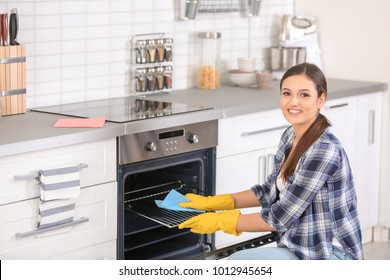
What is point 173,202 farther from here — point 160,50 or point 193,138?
point 160,50

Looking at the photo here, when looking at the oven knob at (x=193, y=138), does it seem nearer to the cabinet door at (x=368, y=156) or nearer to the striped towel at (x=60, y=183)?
the striped towel at (x=60, y=183)

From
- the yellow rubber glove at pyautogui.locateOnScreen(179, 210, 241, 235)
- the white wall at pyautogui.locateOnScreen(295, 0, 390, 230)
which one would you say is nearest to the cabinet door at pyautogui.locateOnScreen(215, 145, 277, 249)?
the white wall at pyautogui.locateOnScreen(295, 0, 390, 230)

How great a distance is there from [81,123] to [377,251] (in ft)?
7.10

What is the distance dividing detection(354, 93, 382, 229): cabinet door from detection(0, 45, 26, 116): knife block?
76.9 inches

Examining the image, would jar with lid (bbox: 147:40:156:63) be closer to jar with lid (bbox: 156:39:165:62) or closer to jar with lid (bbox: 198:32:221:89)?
jar with lid (bbox: 156:39:165:62)

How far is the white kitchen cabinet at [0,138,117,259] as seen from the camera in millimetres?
3180

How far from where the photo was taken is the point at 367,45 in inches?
193

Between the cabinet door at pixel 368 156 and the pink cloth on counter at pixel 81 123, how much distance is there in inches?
70.5

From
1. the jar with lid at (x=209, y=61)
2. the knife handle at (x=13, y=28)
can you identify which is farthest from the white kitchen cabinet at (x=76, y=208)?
the jar with lid at (x=209, y=61)

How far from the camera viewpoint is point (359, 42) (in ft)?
16.2

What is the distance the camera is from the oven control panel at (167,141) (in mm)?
3553

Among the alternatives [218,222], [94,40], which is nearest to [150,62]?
[94,40]

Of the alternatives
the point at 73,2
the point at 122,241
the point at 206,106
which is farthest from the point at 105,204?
the point at 73,2
